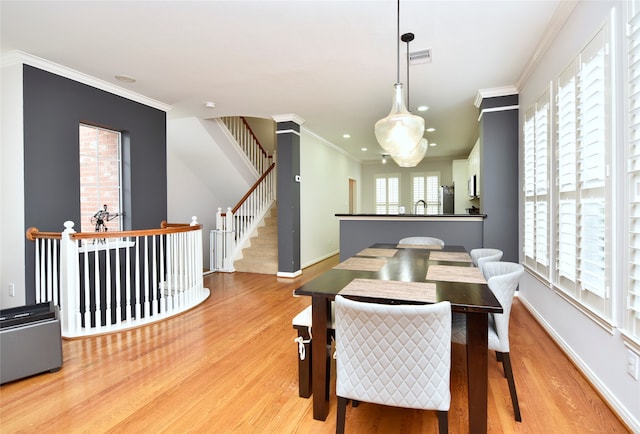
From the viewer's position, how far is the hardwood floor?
1.81m

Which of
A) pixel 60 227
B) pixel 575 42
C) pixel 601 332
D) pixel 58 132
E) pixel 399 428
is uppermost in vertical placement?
pixel 575 42

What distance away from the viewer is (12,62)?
10.7ft

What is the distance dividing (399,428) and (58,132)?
14.2 feet

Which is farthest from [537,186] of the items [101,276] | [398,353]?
[101,276]

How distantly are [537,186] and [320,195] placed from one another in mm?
4408

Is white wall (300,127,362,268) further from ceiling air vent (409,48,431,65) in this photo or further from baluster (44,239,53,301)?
baluster (44,239,53,301)

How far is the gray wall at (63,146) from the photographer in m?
3.33

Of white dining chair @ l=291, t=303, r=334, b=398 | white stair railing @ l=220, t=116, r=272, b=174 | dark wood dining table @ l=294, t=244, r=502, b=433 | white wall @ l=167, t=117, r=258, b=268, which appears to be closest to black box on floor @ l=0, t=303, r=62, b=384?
white dining chair @ l=291, t=303, r=334, b=398

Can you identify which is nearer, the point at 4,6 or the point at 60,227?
the point at 4,6

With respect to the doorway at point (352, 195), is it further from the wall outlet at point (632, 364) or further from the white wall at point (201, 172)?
the wall outlet at point (632, 364)

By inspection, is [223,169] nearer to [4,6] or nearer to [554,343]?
[4,6]

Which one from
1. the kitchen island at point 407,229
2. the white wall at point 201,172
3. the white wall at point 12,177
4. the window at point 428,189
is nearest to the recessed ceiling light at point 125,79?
the white wall at point 12,177

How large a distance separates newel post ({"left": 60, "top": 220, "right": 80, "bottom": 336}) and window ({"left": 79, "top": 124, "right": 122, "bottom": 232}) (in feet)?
3.69

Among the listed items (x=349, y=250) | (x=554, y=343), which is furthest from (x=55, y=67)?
(x=554, y=343)
